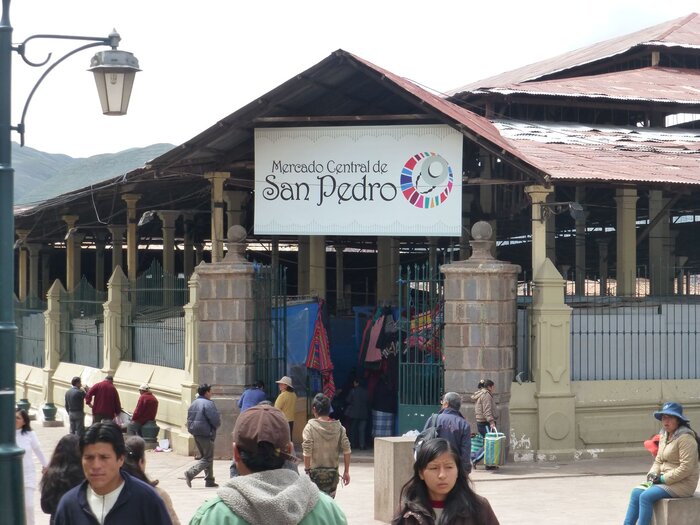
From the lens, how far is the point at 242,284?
62.0 ft

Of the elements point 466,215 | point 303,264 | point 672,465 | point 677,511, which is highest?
point 466,215

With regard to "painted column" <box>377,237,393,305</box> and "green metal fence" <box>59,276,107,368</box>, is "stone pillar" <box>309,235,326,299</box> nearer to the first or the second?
"painted column" <box>377,237,393,305</box>

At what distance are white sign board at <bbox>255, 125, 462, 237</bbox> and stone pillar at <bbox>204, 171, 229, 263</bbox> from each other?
0.81 metres

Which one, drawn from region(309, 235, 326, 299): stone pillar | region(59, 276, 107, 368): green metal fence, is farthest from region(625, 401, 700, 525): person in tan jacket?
region(59, 276, 107, 368): green metal fence

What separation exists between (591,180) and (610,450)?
156 inches

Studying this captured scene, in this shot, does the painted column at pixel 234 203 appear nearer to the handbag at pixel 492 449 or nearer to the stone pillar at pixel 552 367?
the stone pillar at pixel 552 367

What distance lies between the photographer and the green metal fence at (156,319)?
21.1m

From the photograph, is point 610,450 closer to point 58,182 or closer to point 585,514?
point 585,514

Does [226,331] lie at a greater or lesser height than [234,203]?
lesser

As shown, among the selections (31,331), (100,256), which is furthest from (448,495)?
(100,256)

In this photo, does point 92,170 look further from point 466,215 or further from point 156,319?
point 156,319

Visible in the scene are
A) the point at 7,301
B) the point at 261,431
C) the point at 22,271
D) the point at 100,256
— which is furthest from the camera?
the point at 22,271

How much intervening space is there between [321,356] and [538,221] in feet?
13.8

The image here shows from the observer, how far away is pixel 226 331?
18922 mm
